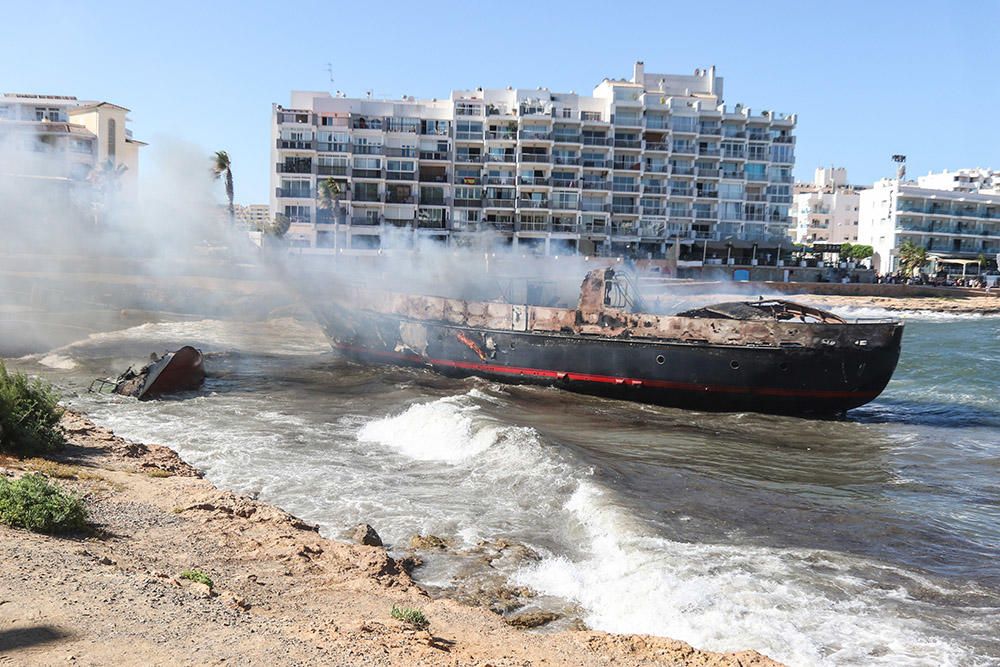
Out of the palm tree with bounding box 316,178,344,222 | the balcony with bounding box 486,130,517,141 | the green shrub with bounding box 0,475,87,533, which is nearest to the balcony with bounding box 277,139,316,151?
the palm tree with bounding box 316,178,344,222

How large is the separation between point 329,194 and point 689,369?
56582 mm

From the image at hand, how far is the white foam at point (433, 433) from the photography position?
18.1m

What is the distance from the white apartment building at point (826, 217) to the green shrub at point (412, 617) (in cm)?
12545

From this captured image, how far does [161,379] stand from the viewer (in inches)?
939

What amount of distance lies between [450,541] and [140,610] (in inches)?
209

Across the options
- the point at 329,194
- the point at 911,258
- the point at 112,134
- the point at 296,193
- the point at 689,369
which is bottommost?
the point at 689,369

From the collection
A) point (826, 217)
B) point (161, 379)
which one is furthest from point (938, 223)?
point (161, 379)

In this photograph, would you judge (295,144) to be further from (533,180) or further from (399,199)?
(533,180)

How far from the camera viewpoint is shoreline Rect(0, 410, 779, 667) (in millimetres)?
6781

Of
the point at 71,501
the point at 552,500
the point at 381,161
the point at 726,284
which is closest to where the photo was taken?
the point at 71,501

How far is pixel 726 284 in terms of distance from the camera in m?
73.8

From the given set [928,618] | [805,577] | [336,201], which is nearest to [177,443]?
[805,577]

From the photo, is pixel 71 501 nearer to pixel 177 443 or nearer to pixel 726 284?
pixel 177 443

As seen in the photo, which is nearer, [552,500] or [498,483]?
[552,500]
